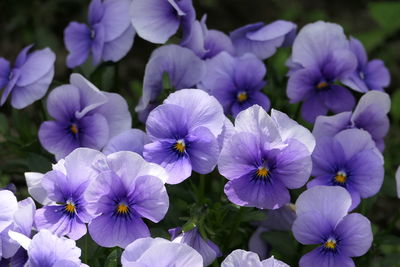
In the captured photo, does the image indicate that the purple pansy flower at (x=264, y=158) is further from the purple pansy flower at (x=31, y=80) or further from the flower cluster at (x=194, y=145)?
the purple pansy flower at (x=31, y=80)

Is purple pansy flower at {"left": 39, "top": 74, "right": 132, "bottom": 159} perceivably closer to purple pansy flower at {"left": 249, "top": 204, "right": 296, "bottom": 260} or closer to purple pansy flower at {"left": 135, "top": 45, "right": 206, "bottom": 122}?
purple pansy flower at {"left": 135, "top": 45, "right": 206, "bottom": 122}

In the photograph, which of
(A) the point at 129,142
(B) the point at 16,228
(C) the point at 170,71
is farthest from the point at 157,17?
(B) the point at 16,228

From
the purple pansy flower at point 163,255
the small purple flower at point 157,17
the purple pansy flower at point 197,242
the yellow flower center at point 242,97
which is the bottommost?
the purple pansy flower at point 197,242

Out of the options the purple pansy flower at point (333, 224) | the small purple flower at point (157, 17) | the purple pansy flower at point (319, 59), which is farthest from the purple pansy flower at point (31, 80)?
the purple pansy flower at point (333, 224)

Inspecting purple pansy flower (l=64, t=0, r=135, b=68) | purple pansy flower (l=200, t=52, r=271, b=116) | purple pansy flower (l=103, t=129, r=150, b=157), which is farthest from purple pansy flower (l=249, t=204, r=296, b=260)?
purple pansy flower (l=64, t=0, r=135, b=68)

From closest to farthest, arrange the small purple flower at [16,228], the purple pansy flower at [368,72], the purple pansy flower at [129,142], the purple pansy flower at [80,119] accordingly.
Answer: the small purple flower at [16,228], the purple pansy flower at [129,142], the purple pansy flower at [80,119], the purple pansy flower at [368,72]

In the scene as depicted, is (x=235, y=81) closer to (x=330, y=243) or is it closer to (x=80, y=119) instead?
(x=80, y=119)

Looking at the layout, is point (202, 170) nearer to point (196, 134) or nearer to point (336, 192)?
point (196, 134)
